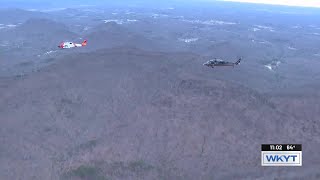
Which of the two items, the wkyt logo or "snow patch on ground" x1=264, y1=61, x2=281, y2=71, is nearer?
the wkyt logo

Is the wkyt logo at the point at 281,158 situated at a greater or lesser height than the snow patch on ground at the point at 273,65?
lesser

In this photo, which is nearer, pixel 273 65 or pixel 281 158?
pixel 281 158

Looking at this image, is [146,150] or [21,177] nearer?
[21,177]

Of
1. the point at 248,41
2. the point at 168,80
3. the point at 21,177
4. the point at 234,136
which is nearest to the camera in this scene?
the point at 21,177

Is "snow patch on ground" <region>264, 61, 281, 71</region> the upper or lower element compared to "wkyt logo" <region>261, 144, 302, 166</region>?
upper

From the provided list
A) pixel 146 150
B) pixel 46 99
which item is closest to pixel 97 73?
pixel 46 99

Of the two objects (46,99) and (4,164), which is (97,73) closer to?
(46,99)

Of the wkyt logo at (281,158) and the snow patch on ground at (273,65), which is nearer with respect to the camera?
the wkyt logo at (281,158)

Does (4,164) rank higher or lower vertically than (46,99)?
lower
